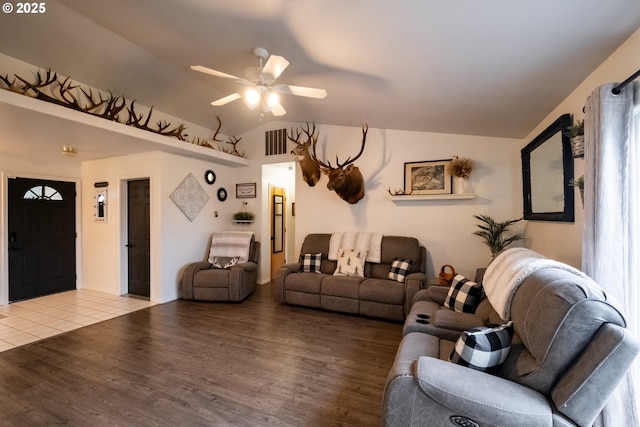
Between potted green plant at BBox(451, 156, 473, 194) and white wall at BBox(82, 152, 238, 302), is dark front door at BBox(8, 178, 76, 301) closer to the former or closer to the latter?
white wall at BBox(82, 152, 238, 302)

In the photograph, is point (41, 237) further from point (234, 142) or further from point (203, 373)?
point (203, 373)

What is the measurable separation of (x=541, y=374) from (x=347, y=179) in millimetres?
3386

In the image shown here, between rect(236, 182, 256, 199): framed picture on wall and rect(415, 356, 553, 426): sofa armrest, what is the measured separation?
15.9ft

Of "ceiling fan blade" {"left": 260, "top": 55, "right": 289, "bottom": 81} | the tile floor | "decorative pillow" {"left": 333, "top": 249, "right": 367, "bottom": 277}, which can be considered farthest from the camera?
"decorative pillow" {"left": 333, "top": 249, "right": 367, "bottom": 277}

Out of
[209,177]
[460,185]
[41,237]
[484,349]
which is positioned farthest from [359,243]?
[41,237]

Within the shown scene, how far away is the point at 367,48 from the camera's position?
2.29 meters

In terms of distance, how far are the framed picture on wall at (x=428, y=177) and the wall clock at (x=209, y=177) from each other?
361cm

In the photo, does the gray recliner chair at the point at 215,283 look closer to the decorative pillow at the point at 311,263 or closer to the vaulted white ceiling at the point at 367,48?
the decorative pillow at the point at 311,263

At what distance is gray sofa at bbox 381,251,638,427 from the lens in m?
1.15

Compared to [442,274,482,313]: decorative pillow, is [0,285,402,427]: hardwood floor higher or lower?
lower

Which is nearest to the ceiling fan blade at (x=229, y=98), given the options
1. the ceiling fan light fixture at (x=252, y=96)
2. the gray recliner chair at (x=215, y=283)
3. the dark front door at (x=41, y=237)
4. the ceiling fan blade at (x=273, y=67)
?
the ceiling fan light fixture at (x=252, y=96)

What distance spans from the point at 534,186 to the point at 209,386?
3993 millimetres

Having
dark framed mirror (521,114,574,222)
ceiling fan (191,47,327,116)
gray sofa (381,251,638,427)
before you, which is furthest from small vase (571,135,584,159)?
ceiling fan (191,47,327,116)

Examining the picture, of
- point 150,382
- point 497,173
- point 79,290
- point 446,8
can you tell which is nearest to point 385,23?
point 446,8
